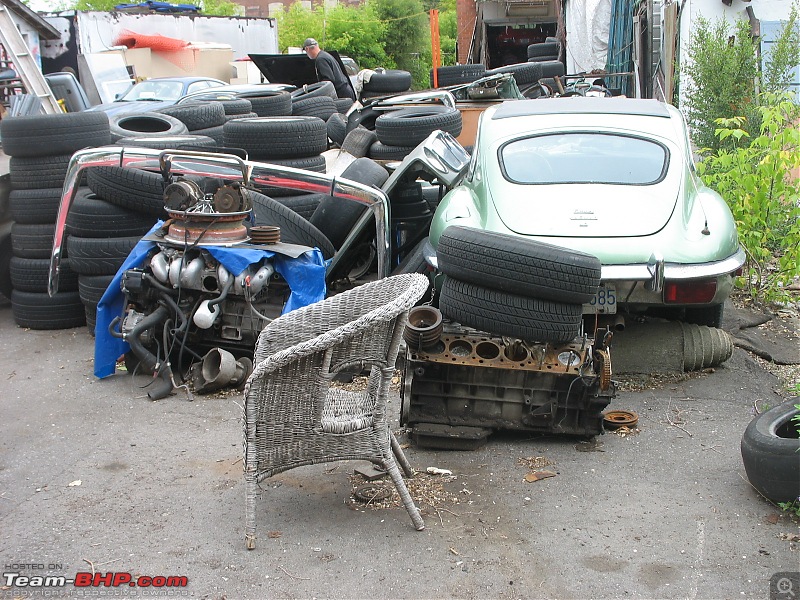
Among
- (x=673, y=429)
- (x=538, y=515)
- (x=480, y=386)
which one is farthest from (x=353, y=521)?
(x=673, y=429)

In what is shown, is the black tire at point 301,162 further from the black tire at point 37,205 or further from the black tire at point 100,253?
the black tire at point 37,205

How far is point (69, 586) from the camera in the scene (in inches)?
132

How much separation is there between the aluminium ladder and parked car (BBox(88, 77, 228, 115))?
3.33 ft

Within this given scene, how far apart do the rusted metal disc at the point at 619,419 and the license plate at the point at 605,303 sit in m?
0.62

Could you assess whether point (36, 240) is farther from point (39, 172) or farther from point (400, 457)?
point (400, 457)

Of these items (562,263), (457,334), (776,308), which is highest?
(562,263)

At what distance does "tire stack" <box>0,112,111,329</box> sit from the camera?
734cm

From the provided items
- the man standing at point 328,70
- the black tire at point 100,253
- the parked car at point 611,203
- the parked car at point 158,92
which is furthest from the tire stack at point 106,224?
the man standing at point 328,70

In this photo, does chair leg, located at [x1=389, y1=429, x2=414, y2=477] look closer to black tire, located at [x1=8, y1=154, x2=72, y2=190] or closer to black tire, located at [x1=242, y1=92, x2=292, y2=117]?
black tire, located at [x1=8, y1=154, x2=72, y2=190]

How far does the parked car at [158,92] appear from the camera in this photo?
46.4 ft

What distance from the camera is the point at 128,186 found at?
22.0 ft

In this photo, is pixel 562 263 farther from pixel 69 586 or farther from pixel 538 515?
pixel 69 586

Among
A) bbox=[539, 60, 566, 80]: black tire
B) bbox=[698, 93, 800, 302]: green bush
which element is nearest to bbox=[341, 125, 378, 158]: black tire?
bbox=[698, 93, 800, 302]: green bush

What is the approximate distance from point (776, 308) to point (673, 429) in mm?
3019
